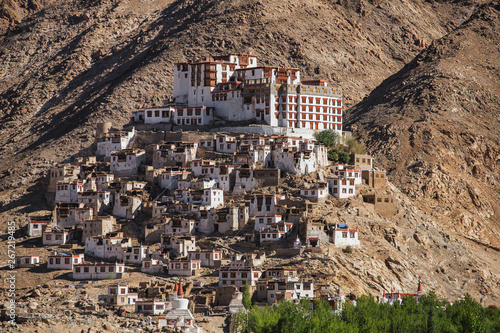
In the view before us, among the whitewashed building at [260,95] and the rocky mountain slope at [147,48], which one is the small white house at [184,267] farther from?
the rocky mountain slope at [147,48]

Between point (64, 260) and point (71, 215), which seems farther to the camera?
point (71, 215)

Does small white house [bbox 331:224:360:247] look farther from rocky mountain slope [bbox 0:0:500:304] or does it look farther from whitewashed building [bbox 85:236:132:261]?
whitewashed building [bbox 85:236:132:261]

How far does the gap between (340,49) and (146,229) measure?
62902 mm

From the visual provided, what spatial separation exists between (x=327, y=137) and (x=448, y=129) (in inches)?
724

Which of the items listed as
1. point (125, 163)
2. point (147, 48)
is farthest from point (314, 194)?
point (147, 48)

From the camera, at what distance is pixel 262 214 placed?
87500 mm

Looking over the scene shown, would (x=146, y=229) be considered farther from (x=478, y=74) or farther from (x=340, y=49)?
(x=340, y=49)

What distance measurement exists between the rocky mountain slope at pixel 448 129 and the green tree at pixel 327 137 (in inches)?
323

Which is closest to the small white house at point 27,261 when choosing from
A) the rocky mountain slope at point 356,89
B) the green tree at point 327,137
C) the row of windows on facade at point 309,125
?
the rocky mountain slope at point 356,89

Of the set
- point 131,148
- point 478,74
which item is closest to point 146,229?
point 131,148

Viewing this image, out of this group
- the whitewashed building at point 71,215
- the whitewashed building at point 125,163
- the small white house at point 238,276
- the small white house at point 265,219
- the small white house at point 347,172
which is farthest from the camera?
the whitewashed building at point 125,163

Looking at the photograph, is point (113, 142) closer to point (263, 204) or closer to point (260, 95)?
point (260, 95)

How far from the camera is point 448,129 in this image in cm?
11369

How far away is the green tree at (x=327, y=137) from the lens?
330 feet
